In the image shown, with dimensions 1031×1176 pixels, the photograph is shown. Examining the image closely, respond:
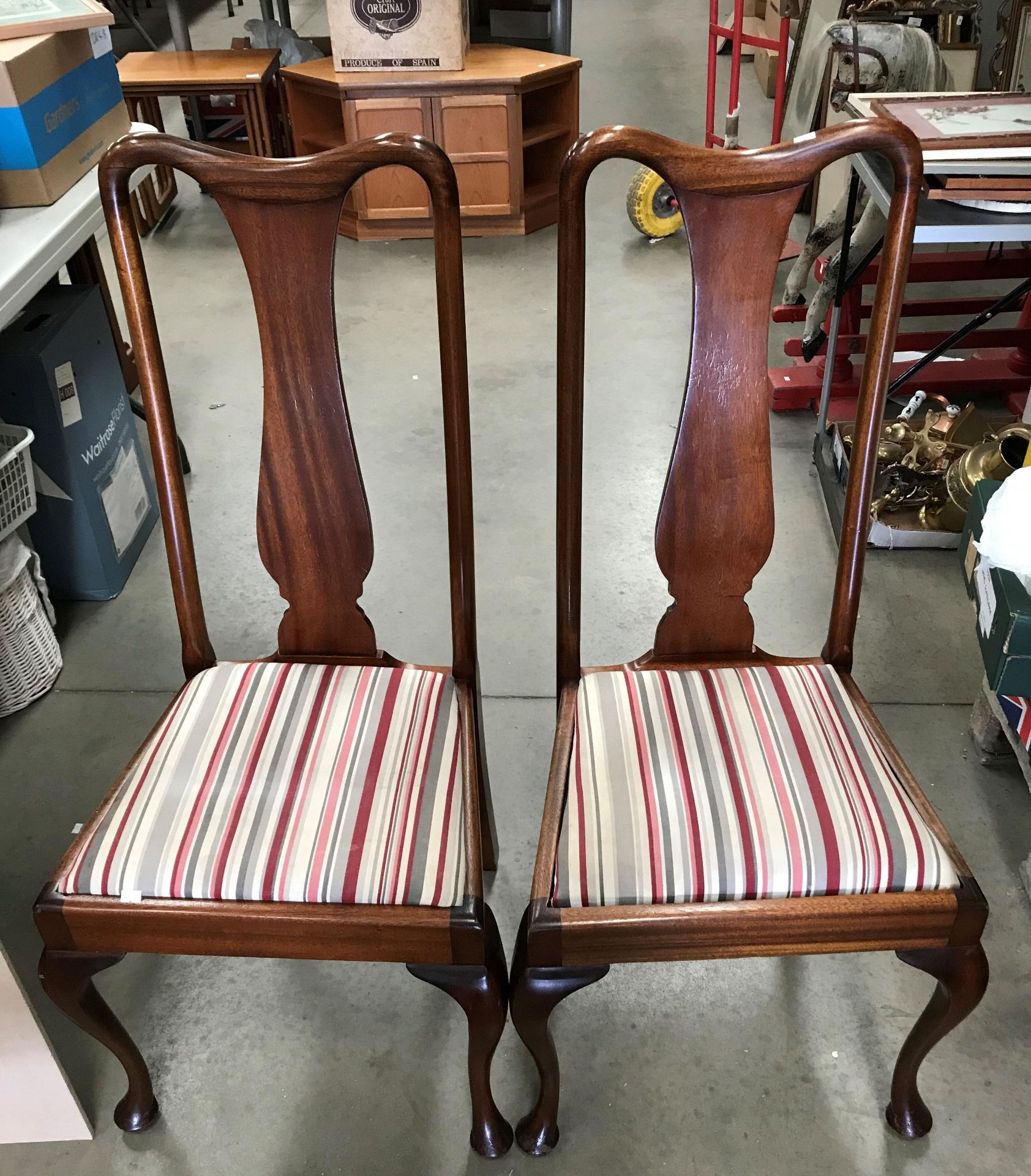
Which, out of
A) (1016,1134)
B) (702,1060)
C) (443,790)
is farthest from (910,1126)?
(443,790)

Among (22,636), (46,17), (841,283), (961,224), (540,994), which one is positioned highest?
(46,17)

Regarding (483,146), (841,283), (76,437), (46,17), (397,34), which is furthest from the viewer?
(483,146)

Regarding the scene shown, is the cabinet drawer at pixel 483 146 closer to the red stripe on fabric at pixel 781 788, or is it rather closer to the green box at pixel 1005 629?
the green box at pixel 1005 629

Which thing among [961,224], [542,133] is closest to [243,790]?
[961,224]

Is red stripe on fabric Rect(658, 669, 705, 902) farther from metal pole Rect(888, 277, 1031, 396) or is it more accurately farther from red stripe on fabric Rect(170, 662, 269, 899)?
metal pole Rect(888, 277, 1031, 396)

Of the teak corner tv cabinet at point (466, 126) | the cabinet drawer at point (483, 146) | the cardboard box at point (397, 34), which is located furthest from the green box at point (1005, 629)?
the cardboard box at point (397, 34)

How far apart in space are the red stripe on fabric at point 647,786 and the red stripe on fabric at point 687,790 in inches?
1.1

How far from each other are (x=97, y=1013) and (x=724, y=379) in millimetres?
947

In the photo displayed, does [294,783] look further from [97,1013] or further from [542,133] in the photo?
[542,133]

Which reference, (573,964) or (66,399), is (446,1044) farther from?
(66,399)

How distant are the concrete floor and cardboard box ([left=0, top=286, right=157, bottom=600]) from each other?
83 millimetres

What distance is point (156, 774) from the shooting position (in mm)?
1089

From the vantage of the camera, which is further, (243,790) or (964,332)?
(964,332)

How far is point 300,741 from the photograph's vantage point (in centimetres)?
112
